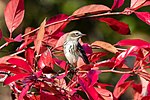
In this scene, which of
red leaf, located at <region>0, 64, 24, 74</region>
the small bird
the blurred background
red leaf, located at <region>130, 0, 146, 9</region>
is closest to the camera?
red leaf, located at <region>0, 64, 24, 74</region>

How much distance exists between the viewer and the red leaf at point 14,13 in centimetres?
108

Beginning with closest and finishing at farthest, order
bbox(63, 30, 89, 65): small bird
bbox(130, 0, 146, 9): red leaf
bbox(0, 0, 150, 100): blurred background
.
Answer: bbox(130, 0, 146, 9): red leaf, bbox(63, 30, 89, 65): small bird, bbox(0, 0, 150, 100): blurred background

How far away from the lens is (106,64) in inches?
39.6

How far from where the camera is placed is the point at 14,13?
1072 mm

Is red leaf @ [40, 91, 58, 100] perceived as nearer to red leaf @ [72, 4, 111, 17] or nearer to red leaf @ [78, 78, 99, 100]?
red leaf @ [78, 78, 99, 100]

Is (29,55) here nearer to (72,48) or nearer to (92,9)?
(92,9)

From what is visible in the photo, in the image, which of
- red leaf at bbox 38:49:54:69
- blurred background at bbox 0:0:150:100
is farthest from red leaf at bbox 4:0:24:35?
blurred background at bbox 0:0:150:100

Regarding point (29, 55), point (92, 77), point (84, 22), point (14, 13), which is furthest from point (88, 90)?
point (84, 22)

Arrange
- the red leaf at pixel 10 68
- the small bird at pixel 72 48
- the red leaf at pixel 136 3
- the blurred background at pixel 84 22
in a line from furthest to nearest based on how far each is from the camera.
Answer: the blurred background at pixel 84 22 < the small bird at pixel 72 48 < the red leaf at pixel 136 3 < the red leaf at pixel 10 68

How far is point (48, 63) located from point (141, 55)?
209 mm

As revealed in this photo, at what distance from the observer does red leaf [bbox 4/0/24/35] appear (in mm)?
1078

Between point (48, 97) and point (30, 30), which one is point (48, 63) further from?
point (30, 30)

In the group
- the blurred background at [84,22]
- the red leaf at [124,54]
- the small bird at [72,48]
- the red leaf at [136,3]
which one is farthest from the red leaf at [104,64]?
the blurred background at [84,22]

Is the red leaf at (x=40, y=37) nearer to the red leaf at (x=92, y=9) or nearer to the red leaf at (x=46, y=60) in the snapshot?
the red leaf at (x=46, y=60)
